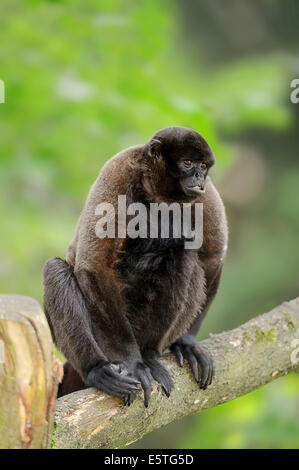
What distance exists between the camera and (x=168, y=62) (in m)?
8.24

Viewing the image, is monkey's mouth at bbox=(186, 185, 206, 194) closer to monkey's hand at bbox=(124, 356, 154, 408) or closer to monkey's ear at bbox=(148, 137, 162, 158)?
monkey's ear at bbox=(148, 137, 162, 158)

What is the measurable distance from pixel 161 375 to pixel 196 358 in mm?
322

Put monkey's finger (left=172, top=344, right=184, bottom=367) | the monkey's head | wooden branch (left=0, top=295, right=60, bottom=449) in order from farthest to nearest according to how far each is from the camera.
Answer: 1. monkey's finger (left=172, top=344, right=184, bottom=367)
2. the monkey's head
3. wooden branch (left=0, top=295, right=60, bottom=449)

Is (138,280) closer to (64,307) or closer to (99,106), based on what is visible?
(64,307)

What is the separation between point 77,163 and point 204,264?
2.23 m

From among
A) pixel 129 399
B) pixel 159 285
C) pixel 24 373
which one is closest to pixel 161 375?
pixel 129 399

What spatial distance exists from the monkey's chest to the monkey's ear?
0.57 m

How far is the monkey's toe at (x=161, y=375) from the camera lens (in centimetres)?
407

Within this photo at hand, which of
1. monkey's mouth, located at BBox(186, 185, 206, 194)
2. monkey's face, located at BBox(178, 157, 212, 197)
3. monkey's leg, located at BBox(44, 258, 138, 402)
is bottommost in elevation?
monkey's leg, located at BBox(44, 258, 138, 402)

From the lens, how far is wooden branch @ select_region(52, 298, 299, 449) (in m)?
3.50

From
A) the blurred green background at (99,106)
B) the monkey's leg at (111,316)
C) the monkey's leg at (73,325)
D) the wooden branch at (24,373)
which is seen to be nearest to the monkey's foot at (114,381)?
the monkey's leg at (73,325)

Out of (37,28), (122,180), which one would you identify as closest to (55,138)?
(37,28)

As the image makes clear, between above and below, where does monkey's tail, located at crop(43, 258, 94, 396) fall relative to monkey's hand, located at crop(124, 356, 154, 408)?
above

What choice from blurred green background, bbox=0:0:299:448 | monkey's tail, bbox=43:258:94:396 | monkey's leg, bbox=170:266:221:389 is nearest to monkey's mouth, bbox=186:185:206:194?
monkey's leg, bbox=170:266:221:389
